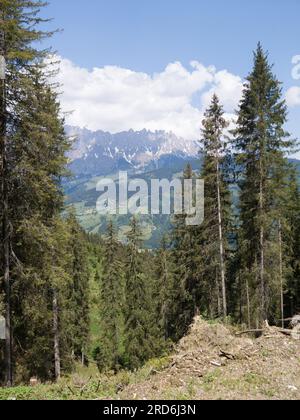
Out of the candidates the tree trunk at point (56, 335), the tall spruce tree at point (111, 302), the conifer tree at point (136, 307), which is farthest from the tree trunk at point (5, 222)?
the tall spruce tree at point (111, 302)

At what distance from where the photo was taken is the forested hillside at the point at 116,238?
49.0ft

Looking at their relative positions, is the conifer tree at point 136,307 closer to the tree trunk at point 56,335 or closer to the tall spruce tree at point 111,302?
the tall spruce tree at point 111,302

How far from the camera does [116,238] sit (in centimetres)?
4272

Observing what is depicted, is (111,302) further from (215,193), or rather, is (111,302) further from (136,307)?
(215,193)

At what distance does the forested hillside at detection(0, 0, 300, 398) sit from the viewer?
14945 millimetres

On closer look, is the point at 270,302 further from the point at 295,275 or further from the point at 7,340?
the point at 7,340

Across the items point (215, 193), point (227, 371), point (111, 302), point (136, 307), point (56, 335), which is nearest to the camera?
point (227, 371)

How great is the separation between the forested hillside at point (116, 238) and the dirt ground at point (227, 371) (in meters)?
2.56

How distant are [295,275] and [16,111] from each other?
1134 inches

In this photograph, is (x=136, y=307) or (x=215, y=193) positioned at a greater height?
(x=215, y=193)

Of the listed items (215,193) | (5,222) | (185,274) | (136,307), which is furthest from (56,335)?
(136,307)

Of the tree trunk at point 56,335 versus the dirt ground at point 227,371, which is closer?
the dirt ground at point 227,371

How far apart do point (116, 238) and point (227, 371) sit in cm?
3259
